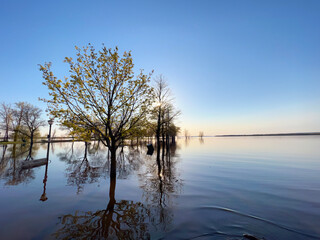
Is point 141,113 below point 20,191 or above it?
above

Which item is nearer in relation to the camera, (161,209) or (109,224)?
(109,224)

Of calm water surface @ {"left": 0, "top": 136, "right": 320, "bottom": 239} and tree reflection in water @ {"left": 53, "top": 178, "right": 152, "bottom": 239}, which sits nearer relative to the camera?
Result: tree reflection in water @ {"left": 53, "top": 178, "right": 152, "bottom": 239}

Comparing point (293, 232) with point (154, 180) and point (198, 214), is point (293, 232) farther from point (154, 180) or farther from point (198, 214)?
point (154, 180)

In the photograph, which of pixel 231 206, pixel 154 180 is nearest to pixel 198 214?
pixel 231 206

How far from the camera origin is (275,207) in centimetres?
629

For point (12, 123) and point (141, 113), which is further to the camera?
point (12, 123)

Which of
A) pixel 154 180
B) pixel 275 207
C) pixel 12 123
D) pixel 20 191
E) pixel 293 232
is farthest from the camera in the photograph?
pixel 12 123

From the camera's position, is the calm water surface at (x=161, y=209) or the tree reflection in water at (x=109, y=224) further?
the calm water surface at (x=161, y=209)

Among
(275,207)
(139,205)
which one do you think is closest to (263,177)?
(275,207)

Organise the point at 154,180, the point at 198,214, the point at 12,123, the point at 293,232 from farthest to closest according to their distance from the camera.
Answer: the point at 12,123 → the point at 154,180 → the point at 198,214 → the point at 293,232

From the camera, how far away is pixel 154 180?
34.1 feet

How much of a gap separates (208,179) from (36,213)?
9.76 metres

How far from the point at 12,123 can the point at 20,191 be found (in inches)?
2501

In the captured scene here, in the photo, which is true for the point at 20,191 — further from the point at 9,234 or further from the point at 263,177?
the point at 263,177
